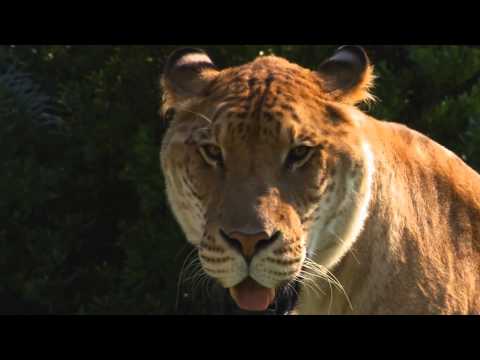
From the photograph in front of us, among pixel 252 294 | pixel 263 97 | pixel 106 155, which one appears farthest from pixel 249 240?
pixel 106 155

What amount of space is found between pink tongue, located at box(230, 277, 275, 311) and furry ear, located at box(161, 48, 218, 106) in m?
1.06

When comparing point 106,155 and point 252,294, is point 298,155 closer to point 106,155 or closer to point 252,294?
point 252,294

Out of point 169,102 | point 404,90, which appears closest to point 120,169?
point 404,90

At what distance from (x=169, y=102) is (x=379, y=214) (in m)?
1.17

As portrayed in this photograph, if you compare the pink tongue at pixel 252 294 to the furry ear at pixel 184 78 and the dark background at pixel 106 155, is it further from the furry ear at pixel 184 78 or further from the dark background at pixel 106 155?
the dark background at pixel 106 155

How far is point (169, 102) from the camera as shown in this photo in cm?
443

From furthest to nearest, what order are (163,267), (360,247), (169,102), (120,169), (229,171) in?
(120,169) → (163,267) → (169,102) → (360,247) → (229,171)

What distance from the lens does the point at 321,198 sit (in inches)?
151

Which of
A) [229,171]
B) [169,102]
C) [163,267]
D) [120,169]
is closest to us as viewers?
[229,171]

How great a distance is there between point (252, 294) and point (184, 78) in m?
1.26

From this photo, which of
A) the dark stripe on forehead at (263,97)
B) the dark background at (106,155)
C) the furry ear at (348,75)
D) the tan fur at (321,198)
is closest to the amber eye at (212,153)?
the tan fur at (321,198)

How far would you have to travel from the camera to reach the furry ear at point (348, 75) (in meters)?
4.23

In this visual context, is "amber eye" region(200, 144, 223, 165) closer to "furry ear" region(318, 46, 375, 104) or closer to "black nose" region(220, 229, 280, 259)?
"black nose" region(220, 229, 280, 259)

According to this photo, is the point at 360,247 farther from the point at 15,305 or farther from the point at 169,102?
the point at 15,305
